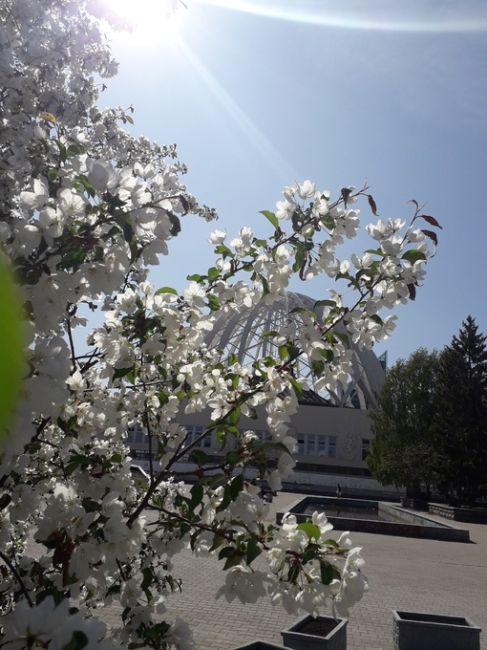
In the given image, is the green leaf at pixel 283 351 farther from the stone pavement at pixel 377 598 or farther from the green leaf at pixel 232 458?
the stone pavement at pixel 377 598

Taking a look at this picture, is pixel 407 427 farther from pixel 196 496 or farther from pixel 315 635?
pixel 196 496

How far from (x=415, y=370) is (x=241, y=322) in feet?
79.1

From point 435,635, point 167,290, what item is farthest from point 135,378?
point 435,635

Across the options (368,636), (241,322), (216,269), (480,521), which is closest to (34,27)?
(216,269)

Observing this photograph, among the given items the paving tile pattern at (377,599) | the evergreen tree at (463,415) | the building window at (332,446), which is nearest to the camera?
the paving tile pattern at (377,599)

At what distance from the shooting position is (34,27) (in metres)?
4.34

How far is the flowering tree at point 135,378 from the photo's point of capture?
1959 mm

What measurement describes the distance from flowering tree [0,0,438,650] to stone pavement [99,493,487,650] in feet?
14.9

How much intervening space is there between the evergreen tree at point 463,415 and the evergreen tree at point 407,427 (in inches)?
31.3

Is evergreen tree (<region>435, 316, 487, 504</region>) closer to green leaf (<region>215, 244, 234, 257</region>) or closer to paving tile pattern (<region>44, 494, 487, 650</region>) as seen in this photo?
paving tile pattern (<region>44, 494, 487, 650</region>)

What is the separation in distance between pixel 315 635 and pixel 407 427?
31591 millimetres

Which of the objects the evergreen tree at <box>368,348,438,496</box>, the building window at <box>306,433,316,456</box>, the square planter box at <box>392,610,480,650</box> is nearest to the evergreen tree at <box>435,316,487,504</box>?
the evergreen tree at <box>368,348,438,496</box>

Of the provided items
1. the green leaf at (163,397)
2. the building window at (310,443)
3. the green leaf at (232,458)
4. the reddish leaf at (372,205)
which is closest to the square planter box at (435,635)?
the green leaf at (163,397)

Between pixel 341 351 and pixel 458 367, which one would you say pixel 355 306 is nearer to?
pixel 341 351
